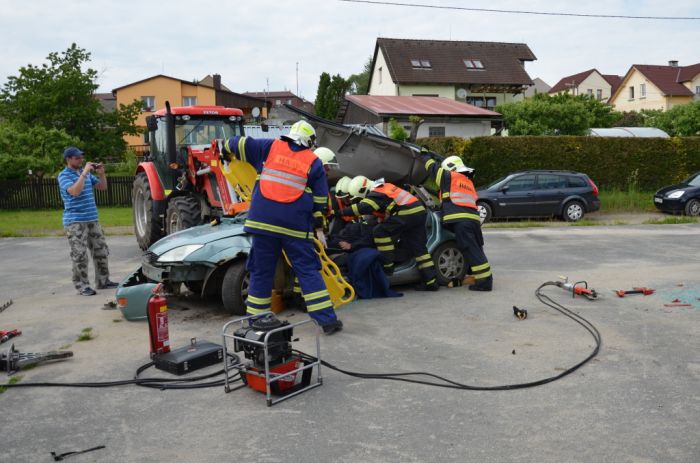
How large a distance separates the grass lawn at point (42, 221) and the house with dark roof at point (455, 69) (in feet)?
71.9

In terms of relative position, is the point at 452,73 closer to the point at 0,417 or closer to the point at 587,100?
the point at 587,100

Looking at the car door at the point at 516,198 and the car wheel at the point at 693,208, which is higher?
Answer: the car door at the point at 516,198

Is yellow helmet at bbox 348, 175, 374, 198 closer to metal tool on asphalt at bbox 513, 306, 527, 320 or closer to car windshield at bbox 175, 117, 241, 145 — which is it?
metal tool on asphalt at bbox 513, 306, 527, 320

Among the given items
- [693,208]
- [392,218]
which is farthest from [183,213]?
[693,208]

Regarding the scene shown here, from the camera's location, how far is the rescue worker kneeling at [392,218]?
7.79 m

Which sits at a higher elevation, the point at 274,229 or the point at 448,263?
the point at 274,229

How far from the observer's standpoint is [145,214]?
1227 centimetres

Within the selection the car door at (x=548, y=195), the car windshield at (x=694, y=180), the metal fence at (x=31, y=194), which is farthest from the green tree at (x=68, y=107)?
the car windshield at (x=694, y=180)

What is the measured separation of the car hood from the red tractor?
262cm

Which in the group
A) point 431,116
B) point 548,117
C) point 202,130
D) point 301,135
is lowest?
point 301,135

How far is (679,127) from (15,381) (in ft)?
124

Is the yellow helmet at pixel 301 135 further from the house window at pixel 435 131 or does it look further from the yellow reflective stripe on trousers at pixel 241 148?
the house window at pixel 435 131

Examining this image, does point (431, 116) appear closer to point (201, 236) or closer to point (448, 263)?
point (448, 263)

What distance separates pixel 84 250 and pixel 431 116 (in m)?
22.5
